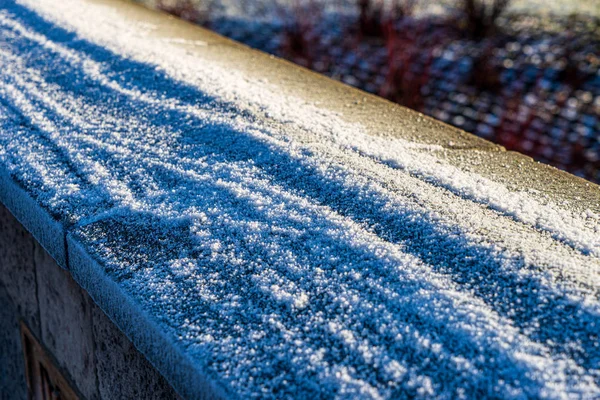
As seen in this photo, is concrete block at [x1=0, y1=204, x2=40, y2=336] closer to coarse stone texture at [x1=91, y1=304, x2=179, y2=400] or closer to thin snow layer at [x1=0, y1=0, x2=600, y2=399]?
thin snow layer at [x1=0, y1=0, x2=600, y2=399]

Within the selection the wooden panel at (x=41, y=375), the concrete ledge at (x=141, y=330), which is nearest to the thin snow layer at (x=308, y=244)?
the concrete ledge at (x=141, y=330)

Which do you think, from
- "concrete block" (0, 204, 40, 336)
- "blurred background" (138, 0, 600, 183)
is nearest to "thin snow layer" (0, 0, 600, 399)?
"concrete block" (0, 204, 40, 336)

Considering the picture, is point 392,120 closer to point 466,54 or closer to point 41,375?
point 41,375

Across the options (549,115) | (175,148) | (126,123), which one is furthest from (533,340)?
(549,115)

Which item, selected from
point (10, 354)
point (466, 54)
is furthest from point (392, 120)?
point (466, 54)

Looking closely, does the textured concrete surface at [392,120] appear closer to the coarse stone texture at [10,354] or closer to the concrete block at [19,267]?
the concrete block at [19,267]

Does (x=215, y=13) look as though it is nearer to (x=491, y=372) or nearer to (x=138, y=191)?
(x=138, y=191)

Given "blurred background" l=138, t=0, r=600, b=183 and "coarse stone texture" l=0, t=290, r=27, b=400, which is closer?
"coarse stone texture" l=0, t=290, r=27, b=400
